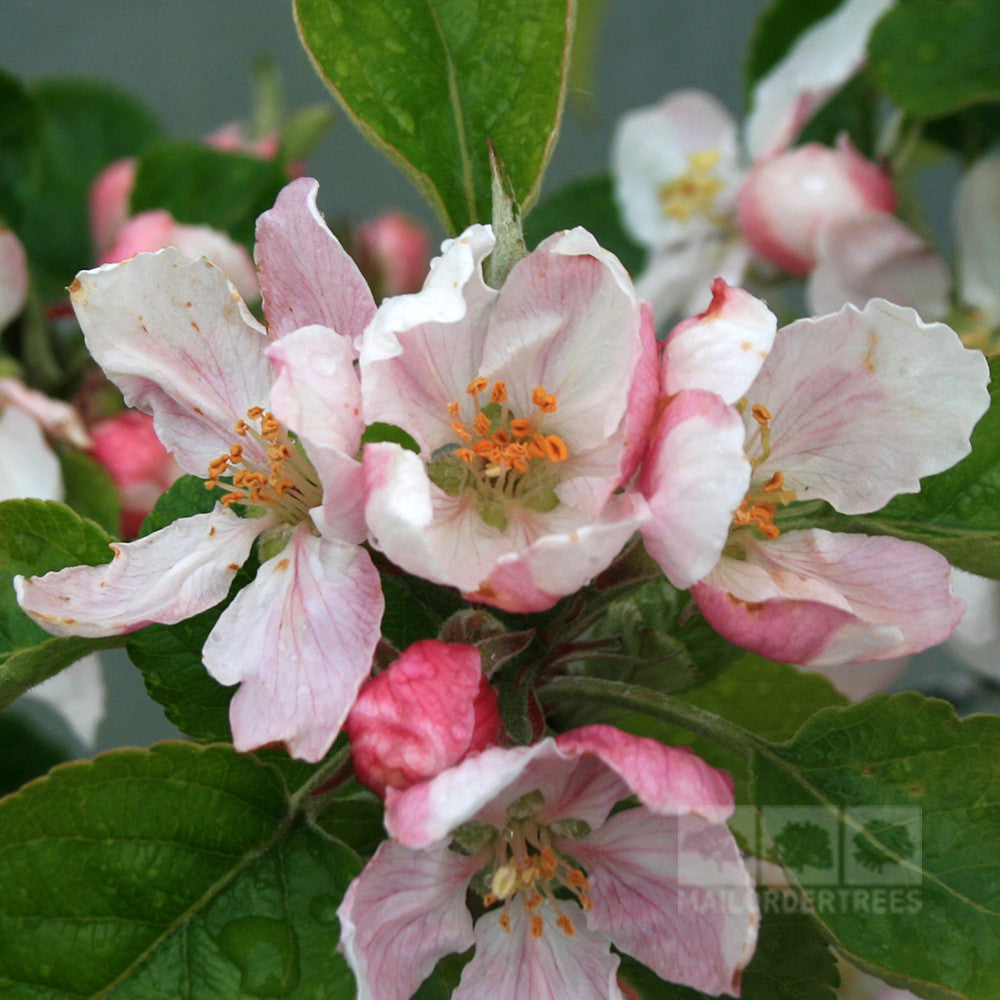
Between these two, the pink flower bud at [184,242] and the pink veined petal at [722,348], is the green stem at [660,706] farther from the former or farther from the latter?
the pink flower bud at [184,242]

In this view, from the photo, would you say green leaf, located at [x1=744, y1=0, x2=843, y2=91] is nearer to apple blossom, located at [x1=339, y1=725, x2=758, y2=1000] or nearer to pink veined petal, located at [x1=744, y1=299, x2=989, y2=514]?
pink veined petal, located at [x1=744, y1=299, x2=989, y2=514]

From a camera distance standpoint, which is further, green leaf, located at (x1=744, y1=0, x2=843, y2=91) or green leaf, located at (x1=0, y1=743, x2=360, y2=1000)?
green leaf, located at (x1=744, y1=0, x2=843, y2=91)

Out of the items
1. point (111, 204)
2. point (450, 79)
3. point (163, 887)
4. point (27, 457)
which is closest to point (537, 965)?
point (163, 887)

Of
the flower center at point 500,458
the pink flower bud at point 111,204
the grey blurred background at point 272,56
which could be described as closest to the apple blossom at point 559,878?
the flower center at point 500,458

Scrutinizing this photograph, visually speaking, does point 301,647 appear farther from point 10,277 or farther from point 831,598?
point 10,277

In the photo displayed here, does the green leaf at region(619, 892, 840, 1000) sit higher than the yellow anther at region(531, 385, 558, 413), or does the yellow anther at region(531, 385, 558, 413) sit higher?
the yellow anther at region(531, 385, 558, 413)

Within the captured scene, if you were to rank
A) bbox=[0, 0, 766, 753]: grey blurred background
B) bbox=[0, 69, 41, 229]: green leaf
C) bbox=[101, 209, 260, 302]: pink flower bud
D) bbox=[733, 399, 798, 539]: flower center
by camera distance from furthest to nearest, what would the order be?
bbox=[0, 0, 766, 753]: grey blurred background < bbox=[0, 69, 41, 229]: green leaf < bbox=[101, 209, 260, 302]: pink flower bud < bbox=[733, 399, 798, 539]: flower center

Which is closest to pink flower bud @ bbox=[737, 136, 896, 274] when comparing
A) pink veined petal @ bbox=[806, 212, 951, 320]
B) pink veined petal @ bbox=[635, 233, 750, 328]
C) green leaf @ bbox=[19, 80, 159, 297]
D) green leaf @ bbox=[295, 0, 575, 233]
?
pink veined petal @ bbox=[806, 212, 951, 320]

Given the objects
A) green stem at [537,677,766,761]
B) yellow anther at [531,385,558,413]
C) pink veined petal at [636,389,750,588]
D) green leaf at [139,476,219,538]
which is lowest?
green stem at [537,677,766,761]
